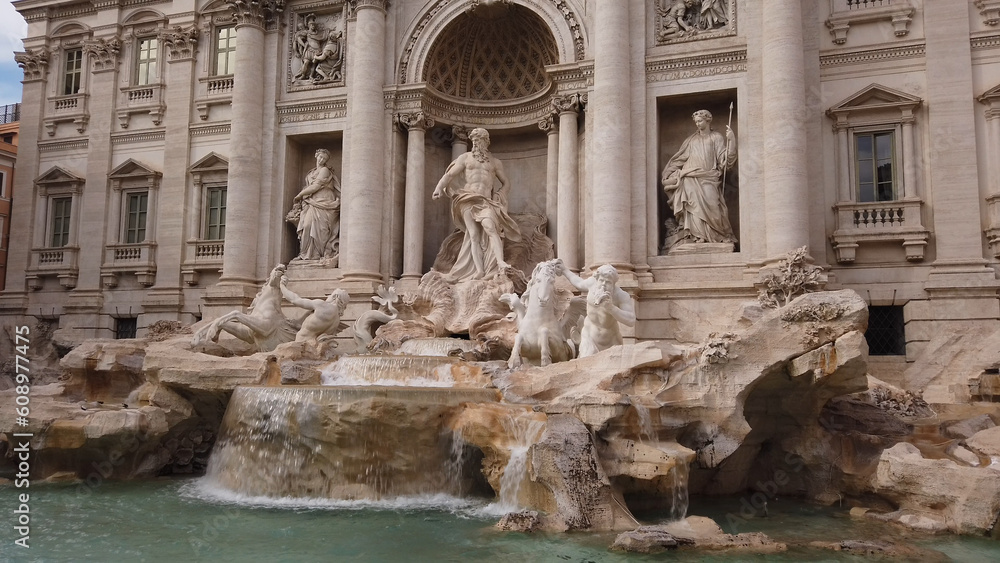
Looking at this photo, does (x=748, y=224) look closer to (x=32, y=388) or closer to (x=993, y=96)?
(x=993, y=96)

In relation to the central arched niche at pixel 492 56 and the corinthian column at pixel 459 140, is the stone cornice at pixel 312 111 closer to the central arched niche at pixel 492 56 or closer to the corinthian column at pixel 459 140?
the central arched niche at pixel 492 56

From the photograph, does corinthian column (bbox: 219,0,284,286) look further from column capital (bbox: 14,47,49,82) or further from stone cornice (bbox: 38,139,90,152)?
column capital (bbox: 14,47,49,82)

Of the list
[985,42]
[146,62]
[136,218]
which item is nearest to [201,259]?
[136,218]

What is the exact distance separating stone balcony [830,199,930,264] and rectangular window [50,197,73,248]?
67.2 feet

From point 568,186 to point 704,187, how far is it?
2859mm

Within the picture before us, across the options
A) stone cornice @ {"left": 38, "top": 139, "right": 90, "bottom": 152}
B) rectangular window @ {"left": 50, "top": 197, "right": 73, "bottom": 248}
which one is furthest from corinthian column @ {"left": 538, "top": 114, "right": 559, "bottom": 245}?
rectangular window @ {"left": 50, "top": 197, "right": 73, "bottom": 248}

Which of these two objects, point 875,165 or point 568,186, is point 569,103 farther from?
point 875,165

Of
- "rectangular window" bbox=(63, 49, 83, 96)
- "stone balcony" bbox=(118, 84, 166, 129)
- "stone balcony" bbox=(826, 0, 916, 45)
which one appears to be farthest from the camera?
"rectangular window" bbox=(63, 49, 83, 96)

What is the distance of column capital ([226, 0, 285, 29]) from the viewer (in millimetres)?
19109

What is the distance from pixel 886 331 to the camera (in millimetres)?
14828

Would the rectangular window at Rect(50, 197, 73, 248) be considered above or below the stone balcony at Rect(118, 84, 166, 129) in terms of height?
below

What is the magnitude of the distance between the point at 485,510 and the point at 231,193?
501 inches

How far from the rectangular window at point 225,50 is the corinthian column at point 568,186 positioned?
376 inches

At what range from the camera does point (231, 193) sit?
739 inches
